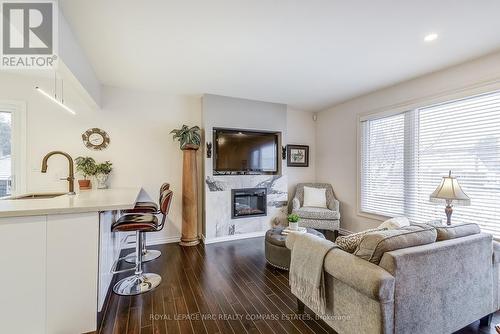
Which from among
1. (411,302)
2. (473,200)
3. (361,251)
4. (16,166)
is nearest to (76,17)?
(16,166)

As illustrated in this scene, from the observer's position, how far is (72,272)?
5.72ft

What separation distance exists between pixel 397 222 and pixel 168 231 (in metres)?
3.56

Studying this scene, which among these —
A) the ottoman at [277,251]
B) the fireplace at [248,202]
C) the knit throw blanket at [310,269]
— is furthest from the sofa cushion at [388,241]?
the fireplace at [248,202]

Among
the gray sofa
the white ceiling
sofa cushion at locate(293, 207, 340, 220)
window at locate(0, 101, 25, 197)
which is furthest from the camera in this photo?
sofa cushion at locate(293, 207, 340, 220)

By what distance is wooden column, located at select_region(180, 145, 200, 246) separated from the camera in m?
3.90

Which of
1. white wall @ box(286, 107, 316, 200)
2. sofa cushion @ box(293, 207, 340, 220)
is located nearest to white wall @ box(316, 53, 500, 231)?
white wall @ box(286, 107, 316, 200)

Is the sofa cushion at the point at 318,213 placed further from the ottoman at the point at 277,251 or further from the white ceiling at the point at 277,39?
the white ceiling at the point at 277,39

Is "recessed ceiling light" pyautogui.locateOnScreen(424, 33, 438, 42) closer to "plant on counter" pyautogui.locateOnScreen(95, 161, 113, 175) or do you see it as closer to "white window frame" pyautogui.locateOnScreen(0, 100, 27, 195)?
"plant on counter" pyautogui.locateOnScreen(95, 161, 113, 175)

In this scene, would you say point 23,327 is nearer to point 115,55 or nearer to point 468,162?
point 115,55

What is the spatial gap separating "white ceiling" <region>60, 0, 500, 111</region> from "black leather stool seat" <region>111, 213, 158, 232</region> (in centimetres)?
194

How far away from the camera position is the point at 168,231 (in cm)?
406

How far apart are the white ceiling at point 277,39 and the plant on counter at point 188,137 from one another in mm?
779

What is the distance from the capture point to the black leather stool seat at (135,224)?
227 cm

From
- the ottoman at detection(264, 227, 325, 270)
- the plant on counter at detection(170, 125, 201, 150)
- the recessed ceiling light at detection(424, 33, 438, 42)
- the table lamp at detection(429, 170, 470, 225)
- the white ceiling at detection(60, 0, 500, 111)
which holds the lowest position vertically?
the ottoman at detection(264, 227, 325, 270)
